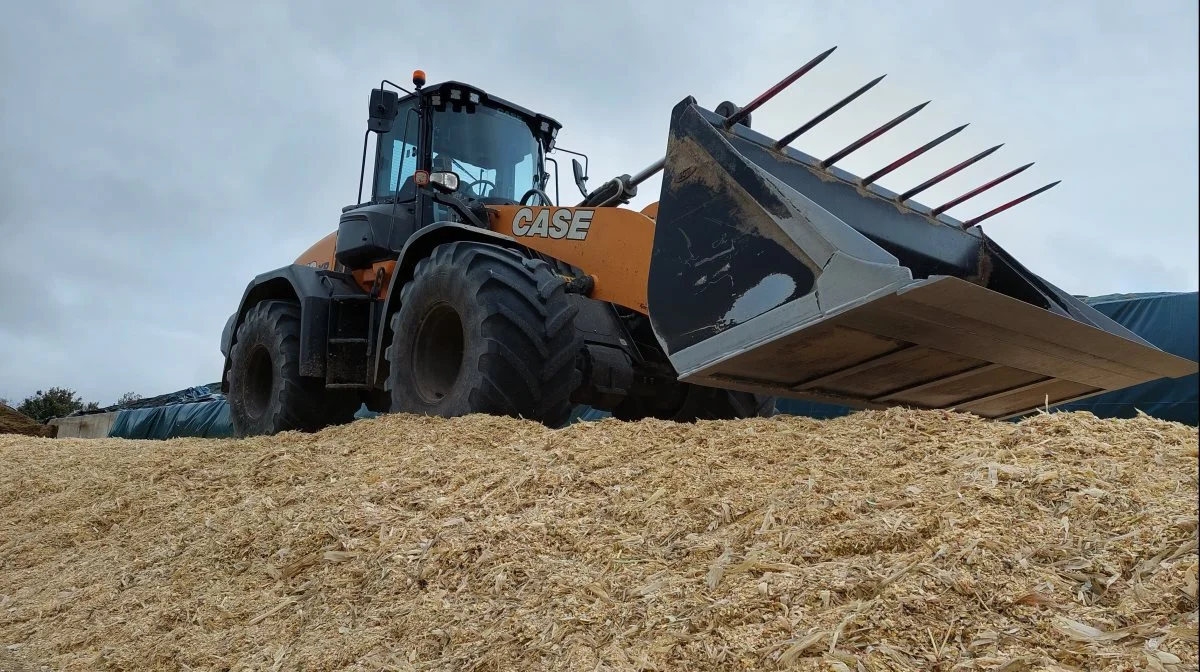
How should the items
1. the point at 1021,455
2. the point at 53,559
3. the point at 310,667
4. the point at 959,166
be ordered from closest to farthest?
the point at 310,667 < the point at 1021,455 < the point at 53,559 < the point at 959,166

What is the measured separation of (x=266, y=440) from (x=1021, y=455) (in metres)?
4.21

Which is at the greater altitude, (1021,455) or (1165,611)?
(1021,455)

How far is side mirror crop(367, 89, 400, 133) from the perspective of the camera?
5.82m

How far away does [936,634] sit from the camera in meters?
1.87

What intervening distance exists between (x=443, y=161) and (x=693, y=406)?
2.49 metres

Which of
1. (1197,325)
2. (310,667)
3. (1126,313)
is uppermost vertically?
(1126,313)

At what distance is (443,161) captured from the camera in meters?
6.48

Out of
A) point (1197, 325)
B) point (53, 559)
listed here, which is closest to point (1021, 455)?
point (1197, 325)

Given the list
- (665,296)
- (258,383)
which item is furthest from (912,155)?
(258,383)

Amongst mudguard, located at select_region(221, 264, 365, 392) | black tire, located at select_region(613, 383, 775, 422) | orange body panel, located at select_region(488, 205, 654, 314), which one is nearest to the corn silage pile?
orange body panel, located at select_region(488, 205, 654, 314)

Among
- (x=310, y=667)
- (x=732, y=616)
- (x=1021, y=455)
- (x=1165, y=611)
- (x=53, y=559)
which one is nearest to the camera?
(x=1165, y=611)

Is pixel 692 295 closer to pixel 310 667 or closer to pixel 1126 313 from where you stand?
pixel 310 667

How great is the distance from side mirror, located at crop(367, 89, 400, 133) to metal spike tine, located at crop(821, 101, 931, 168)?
9.49 feet

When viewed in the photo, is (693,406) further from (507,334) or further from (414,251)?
(414,251)
